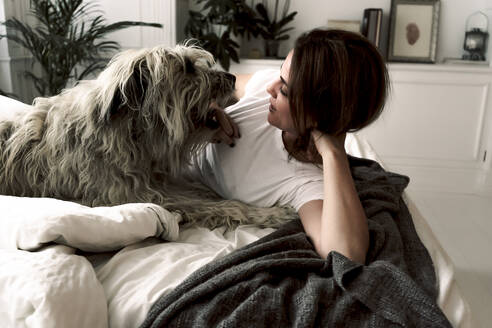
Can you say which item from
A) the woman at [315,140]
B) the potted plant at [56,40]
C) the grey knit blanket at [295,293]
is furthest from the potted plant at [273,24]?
the grey knit blanket at [295,293]

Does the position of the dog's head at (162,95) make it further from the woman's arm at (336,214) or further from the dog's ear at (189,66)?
the woman's arm at (336,214)

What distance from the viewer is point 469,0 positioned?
14.1 feet

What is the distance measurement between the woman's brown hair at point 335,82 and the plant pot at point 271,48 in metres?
2.81

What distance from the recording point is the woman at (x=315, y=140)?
1.32 metres

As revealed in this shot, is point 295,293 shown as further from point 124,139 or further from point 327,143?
point 124,139

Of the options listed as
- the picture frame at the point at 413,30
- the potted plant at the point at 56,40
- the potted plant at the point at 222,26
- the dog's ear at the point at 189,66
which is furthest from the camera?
the picture frame at the point at 413,30

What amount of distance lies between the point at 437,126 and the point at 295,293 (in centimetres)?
364

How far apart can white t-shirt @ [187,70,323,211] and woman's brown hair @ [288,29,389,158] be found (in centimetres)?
19

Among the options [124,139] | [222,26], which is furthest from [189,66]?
[222,26]

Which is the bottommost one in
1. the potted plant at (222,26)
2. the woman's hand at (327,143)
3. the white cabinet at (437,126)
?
the white cabinet at (437,126)

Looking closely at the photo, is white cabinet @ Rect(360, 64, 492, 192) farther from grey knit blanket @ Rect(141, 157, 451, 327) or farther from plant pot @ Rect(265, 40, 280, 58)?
grey knit blanket @ Rect(141, 157, 451, 327)

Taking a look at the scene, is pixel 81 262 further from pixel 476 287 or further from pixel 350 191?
pixel 476 287

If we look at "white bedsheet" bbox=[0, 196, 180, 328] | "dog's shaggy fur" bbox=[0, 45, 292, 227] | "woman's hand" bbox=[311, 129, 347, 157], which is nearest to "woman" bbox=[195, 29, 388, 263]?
"woman's hand" bbox=[311, 129, 347, 157]

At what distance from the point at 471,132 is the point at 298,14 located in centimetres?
189
